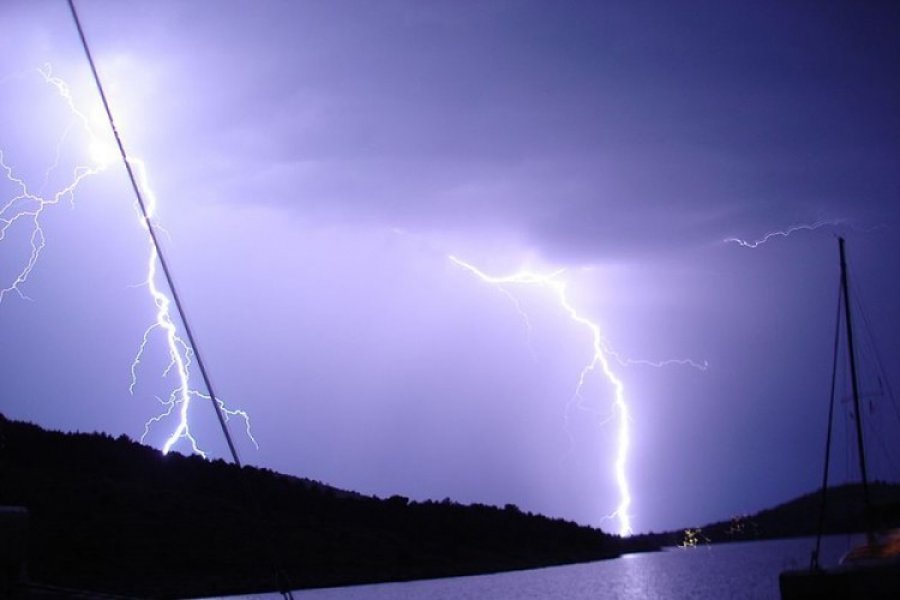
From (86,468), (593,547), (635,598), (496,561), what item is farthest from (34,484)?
(593,547)

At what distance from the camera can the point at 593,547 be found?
192250mm

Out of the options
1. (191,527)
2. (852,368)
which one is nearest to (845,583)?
(852,368)

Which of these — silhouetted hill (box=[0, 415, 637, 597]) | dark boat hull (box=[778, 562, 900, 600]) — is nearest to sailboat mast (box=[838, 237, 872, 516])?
dark boat hull (box=[778, 562, 900, 600])

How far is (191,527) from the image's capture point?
261 ft

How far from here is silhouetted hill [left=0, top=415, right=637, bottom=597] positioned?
6500 centimetres

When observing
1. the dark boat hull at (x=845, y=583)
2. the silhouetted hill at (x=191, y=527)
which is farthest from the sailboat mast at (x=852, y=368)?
the silhouetted hill at (x=191, y=527)

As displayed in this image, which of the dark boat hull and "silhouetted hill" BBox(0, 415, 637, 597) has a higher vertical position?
"silhouetted hill" BBox(0, 415, 637, 597)

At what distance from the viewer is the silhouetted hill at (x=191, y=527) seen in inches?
2559

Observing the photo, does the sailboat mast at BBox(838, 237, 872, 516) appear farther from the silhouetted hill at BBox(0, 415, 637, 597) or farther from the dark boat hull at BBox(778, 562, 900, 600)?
the silhouetted hill at BBox(0, 415, 637, 597)

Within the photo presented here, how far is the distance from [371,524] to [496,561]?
87.5 feet

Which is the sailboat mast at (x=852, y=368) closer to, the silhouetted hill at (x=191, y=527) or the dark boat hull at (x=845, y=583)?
Result: the dark boat hull at (x=845, y=583)

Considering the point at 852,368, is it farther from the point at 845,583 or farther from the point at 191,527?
the point at 191,527

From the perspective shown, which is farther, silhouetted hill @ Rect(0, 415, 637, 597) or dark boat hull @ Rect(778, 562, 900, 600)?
silhouetted hill @ Rect(0, 415, 637, 597)

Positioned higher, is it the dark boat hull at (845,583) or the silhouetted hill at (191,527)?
the silhouetted hill at (191,527)
